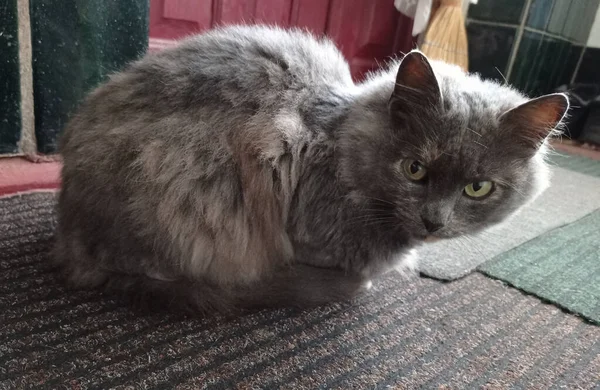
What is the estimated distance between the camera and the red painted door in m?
1.86

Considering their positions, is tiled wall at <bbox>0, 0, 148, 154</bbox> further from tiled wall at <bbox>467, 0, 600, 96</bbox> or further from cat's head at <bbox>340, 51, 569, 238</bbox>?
tiled wall at <bbox>467, 0, 600, 96</bbox>

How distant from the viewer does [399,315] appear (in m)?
1.09

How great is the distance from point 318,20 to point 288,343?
177 cm

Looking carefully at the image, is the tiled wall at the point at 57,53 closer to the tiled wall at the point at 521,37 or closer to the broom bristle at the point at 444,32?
the broom bristle at the point at 444,32

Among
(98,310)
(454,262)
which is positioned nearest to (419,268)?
(454,262)

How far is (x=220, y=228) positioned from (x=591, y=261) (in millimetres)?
1107

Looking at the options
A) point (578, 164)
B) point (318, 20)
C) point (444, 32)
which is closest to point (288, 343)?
point (318, 20)

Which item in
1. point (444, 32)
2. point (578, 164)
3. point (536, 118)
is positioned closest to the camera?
point (536, 118)

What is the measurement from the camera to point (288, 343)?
3.13ft

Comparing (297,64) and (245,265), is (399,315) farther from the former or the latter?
(297,64)

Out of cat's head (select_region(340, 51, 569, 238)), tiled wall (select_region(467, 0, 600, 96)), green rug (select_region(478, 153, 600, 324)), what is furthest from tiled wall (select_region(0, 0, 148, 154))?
tiled wall (select_region(467, 0, 600, 96))

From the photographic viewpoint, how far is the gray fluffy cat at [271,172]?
941 millimetres

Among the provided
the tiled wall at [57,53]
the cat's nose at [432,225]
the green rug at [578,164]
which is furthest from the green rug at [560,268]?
the tiled wall at [57,53]

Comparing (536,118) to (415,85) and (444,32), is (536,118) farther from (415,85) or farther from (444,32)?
(444,32)
